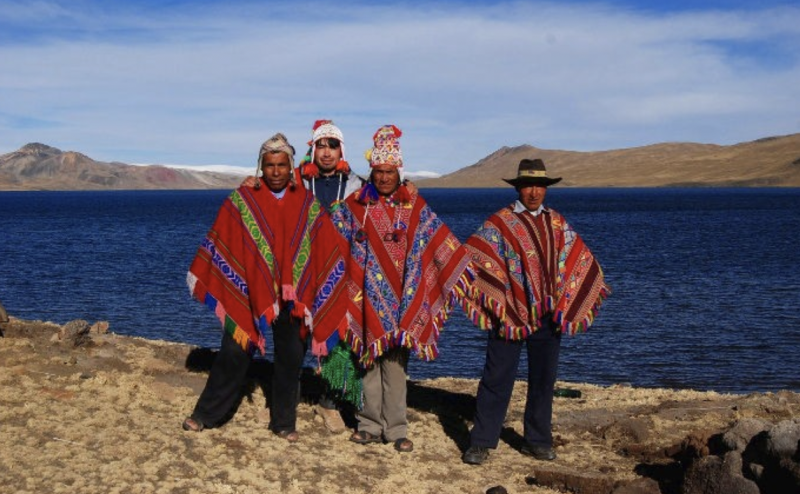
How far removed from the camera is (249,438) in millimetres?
6570

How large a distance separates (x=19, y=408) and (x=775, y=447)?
518 centimetres

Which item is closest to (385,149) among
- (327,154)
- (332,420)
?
(327,154)

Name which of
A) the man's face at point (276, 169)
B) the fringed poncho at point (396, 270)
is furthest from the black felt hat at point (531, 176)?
the man's face at point (276, 169)

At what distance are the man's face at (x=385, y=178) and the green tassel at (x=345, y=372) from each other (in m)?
1.23

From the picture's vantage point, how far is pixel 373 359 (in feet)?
22.1

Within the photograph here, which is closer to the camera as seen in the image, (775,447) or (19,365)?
(775,447)

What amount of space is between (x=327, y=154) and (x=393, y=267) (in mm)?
1036

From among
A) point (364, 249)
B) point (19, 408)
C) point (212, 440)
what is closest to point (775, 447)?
point (364, 249)

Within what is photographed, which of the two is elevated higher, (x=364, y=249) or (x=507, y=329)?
(x=364, y=249)

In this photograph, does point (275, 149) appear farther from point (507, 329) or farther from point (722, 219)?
point (722, 219)

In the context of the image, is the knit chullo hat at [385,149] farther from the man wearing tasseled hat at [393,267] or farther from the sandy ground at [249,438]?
the sandy ground at [249,438]

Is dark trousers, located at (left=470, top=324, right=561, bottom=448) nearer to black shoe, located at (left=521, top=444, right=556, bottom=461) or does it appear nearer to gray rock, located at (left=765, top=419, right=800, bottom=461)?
black shoe, located at (left=521, top=444, right=556, bottom=461)

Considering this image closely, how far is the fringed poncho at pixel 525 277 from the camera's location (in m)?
6.73

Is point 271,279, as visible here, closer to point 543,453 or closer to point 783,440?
point 543,453
